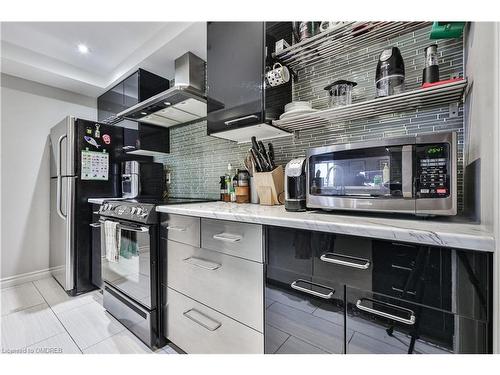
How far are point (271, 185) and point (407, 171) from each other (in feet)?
2.54

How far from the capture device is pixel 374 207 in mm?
830

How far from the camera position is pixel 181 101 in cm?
178

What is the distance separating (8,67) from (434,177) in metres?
3.69

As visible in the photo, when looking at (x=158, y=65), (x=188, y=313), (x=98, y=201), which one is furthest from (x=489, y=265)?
(x=158, y=65)

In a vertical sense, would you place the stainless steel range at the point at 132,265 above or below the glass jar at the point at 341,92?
below

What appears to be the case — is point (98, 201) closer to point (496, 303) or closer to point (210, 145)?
point (210, 145)

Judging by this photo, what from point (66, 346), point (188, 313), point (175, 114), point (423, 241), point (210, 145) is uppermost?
point (175, 114)

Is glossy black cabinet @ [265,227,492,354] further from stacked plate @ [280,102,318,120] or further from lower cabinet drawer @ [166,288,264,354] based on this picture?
stacked plate @ [280,102,318,120]

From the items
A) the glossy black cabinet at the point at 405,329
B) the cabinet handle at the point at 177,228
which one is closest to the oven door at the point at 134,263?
the cabinet handle at the point at 177,228

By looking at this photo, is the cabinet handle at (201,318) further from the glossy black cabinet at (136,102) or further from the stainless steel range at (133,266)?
the glossy black cabinet at (136,102)

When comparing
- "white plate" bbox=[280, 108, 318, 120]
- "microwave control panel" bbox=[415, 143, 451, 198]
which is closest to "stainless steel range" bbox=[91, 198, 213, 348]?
"white plate" bbox=[280, 108, 318, 120]

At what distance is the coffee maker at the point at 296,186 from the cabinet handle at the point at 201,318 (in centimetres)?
70

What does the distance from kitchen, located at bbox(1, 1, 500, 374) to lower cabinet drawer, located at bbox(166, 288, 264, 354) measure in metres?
0.01

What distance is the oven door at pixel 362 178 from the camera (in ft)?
2.55
